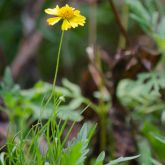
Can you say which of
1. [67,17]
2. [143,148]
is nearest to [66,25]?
[67,17]

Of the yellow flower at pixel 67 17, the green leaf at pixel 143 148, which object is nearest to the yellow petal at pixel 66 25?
the yellow flower at pixel 67 17

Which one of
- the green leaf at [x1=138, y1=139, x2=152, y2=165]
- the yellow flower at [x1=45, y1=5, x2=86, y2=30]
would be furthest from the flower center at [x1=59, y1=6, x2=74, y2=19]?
the green leaf at [x1=138, y1=139, x2=152, y2=165]

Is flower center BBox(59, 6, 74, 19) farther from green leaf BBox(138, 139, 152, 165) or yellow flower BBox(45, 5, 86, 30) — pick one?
green leaf BBox(138, 139, 152, 165)

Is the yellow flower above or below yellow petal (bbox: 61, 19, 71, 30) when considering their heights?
above

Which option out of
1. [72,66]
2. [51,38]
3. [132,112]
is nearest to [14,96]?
[132,112]

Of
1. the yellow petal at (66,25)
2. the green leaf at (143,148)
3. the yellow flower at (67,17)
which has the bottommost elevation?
the green leaf at (143,148)

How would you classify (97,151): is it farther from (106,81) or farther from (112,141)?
(106,81)

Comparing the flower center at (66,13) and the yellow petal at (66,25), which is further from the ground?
the flower center at (66,13)

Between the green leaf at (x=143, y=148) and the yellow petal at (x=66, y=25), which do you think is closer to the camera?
the yellow petal at (x=66, y=25)

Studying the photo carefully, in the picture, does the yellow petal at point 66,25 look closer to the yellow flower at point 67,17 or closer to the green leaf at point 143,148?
the yellow flower at point 67,17

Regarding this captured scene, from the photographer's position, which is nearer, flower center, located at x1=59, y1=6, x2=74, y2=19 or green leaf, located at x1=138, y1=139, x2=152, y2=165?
flower center, located at x1=59, y1=6, x2=74, y2=19

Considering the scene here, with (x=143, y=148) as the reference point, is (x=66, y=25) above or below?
above

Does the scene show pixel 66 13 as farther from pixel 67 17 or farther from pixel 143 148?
pixel 143 148
